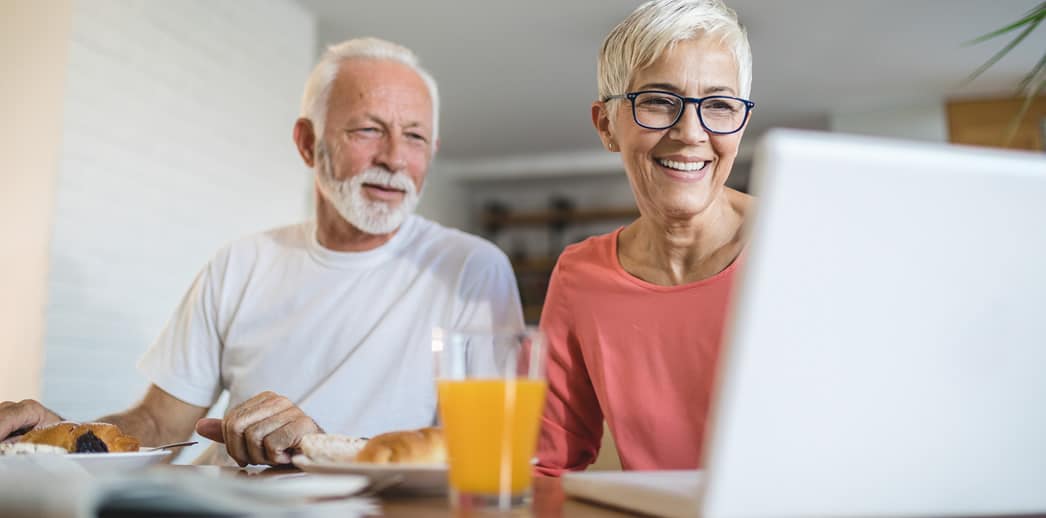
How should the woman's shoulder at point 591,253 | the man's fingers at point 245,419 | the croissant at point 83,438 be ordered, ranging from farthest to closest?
1. the woman's shoulder at point 591,253
2. the man's fingers at point 245,419
3. the croissant at point 83,438

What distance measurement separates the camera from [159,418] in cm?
166

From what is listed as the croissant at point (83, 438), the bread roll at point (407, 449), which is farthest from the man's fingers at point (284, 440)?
the bread roll at point (407, 449)

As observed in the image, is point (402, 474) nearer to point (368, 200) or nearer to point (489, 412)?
point (489, 412)

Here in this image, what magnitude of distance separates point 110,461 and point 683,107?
0.85 metres

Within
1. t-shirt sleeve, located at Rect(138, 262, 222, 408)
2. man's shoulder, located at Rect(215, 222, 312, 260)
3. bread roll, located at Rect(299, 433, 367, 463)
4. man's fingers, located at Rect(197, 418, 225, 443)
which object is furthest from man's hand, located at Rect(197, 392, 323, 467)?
man's shoulder, located at Rect(215, 222, 312, 260)

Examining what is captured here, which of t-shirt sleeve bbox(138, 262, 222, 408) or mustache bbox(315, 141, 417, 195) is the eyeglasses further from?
t-shirt sleeve bbox(138, 262, 222, 408)

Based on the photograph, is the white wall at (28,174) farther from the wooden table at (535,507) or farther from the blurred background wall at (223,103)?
the wooden table at (535,507)

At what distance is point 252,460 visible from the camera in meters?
1.02

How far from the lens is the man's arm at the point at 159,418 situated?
5.26ft

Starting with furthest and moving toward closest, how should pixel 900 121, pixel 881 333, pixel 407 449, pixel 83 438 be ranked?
pixel 900 121, pixel 83 438, pixel 407 449, pixel 881 333

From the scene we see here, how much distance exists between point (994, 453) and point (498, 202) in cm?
817

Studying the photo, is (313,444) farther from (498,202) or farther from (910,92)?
(498,202)

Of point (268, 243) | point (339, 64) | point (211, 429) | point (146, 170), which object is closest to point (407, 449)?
point (211, 429)

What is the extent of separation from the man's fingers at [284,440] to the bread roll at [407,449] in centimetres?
30
